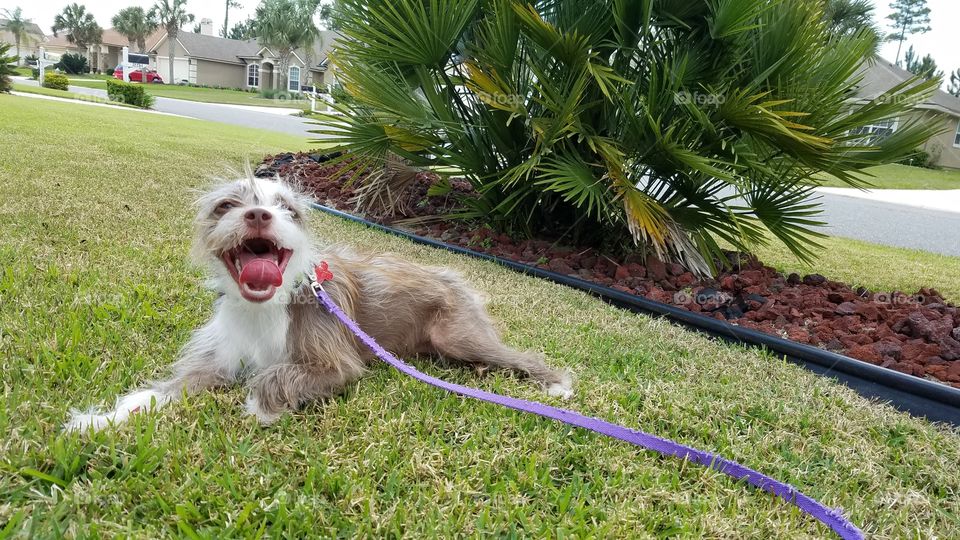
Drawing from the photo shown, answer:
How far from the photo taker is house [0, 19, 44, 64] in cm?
8281

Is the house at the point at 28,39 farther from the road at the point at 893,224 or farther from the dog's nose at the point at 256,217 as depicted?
the dog's nose at the point at 256,217

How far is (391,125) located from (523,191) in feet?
4.47

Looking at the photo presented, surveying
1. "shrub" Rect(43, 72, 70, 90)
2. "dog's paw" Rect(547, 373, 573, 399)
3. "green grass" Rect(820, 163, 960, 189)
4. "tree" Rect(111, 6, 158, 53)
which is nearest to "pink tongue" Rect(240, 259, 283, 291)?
"dog's paw" Rect(547, 373, 573, 399)

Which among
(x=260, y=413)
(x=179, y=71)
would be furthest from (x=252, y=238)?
(x=179, y=71)

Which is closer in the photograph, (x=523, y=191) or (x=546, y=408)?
(x=546, y=408)

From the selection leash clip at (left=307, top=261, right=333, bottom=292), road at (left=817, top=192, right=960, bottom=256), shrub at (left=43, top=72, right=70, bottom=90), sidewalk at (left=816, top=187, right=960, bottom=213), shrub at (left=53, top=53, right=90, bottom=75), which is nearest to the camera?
leash clip at (left=307, top=261, right=333, bottom=292)

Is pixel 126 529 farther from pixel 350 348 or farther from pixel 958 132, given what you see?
pixel 958 132

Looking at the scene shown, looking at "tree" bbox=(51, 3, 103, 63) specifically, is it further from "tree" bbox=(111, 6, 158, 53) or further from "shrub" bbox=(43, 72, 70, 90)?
"shrub" bbox=(43, 72, 70, 90)

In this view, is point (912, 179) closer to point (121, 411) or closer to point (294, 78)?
point (121, 411)

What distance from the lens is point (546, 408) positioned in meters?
2.35

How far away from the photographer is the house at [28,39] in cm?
8281

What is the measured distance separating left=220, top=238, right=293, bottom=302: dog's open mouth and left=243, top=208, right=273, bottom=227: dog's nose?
0.08m

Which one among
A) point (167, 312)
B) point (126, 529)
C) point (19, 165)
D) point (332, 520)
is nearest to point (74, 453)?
point (126, 529)

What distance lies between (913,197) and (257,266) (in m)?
22.6
